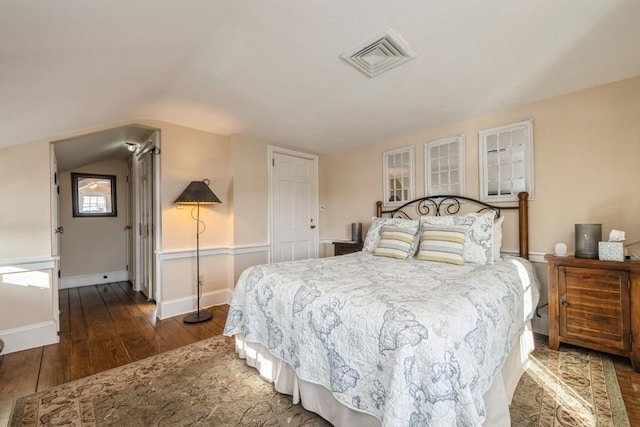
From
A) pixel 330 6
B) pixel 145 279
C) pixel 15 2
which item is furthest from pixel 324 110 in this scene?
pixel 145 279

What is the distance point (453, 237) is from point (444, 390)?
1692 mm

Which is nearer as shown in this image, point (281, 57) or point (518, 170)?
point (281, 57)

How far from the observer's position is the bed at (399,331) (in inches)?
40.7

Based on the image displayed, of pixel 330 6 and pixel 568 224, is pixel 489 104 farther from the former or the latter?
pixel 330 6

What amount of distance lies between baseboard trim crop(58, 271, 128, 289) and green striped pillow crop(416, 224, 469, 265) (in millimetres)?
5196

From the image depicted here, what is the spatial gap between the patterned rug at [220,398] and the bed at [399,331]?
109mm

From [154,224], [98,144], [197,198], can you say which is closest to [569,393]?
[197,198]

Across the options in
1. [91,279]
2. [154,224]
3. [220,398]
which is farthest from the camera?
[91,279]

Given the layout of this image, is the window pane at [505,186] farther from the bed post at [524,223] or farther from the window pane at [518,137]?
the window pane at [518,137]

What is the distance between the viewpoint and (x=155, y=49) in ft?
5.65

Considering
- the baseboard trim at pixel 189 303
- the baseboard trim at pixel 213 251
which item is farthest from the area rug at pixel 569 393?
the baseboard trim at pixel 189 303

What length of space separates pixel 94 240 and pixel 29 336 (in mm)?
2802

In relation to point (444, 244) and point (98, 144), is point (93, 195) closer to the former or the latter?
point (98, 144)

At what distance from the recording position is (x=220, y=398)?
1712 mm
